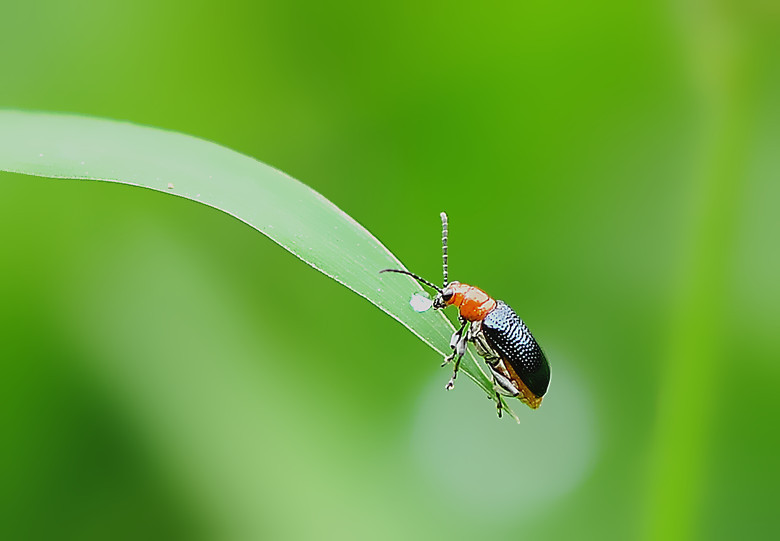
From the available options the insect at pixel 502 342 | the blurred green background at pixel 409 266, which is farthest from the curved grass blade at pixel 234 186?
the blurred green background at pixel 409 266

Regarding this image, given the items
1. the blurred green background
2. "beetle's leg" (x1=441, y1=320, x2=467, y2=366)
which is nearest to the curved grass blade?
"beetle's leg" (x1=441, y1=320, x2=467, y2=366)

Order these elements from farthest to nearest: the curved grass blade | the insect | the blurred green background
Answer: the blurred green background, the insect, the curved grass blade

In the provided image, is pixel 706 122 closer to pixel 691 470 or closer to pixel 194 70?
pixel 691 470

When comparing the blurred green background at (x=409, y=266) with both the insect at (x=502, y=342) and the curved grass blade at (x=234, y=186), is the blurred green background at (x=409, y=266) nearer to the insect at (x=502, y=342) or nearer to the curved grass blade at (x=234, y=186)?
the insect at (x=502, y=342)

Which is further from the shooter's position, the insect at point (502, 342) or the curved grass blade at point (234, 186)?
the insect at point (502, 342)

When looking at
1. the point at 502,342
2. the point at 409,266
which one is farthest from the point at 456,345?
the point at 409,266

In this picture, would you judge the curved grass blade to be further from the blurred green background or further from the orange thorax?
the blurred green background
